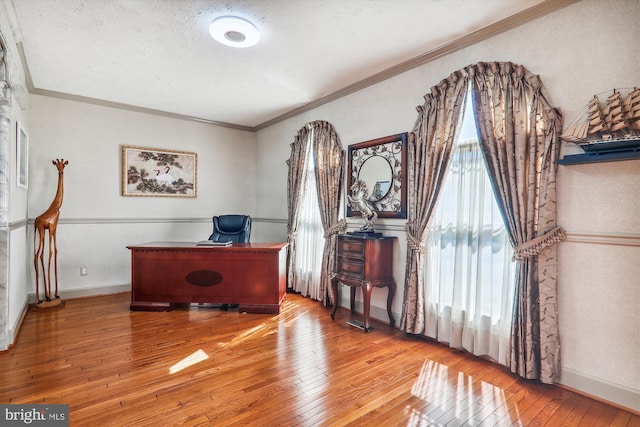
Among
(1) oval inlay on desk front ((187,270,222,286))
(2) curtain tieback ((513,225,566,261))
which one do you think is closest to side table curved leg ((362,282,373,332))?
(2) curtain tieback ((513,225,566,261))

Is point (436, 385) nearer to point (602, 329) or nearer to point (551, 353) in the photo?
point (551, 353)

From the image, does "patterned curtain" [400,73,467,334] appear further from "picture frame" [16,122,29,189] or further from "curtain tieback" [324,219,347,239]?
"picture frame" [16,122,29,189]

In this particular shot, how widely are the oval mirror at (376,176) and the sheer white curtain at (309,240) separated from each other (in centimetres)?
92

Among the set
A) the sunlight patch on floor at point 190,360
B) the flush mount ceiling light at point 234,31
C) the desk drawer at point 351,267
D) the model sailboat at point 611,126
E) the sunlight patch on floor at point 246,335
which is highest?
the flush mount ceiling light at point 234,31

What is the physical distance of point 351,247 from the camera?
328 centimetres

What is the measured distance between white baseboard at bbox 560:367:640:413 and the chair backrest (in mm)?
3526

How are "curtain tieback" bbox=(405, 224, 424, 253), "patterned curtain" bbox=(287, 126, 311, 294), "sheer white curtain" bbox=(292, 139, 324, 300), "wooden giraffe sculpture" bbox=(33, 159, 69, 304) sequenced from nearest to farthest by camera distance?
1. "curtain tieback" bbox=(405, 224, 424, 253)
2. "wooden giraffe sculpture" bbox=(33, 159, 69, 304)
3. "sheer white curtain" bbox=(292, 139, 324, 300)
4. "patterned curtain" bbox=(287, 126, 311, 294)

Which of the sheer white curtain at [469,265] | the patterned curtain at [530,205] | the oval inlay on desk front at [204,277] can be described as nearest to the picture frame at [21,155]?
the oval inlay on desk front at [204,277]

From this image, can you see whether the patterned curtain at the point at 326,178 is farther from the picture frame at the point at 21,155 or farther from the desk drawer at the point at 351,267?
the picture frame at the point at 21,155

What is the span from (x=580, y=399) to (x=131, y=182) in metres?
5.39

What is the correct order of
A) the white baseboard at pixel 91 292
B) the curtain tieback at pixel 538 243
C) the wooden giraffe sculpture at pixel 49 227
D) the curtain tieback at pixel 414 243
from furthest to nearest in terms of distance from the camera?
the white baseboard at pixel 91 292 < the wooden giraffe sculpture at pixel 49 227 < the curtain tieback at pixel 414 243 < the curtain tieback at pixel 538 243

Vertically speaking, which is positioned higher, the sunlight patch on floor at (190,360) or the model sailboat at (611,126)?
the model sailboat at (611,126)

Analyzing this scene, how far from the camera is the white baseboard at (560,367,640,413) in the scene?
195cm

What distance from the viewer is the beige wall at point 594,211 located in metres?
1.96
